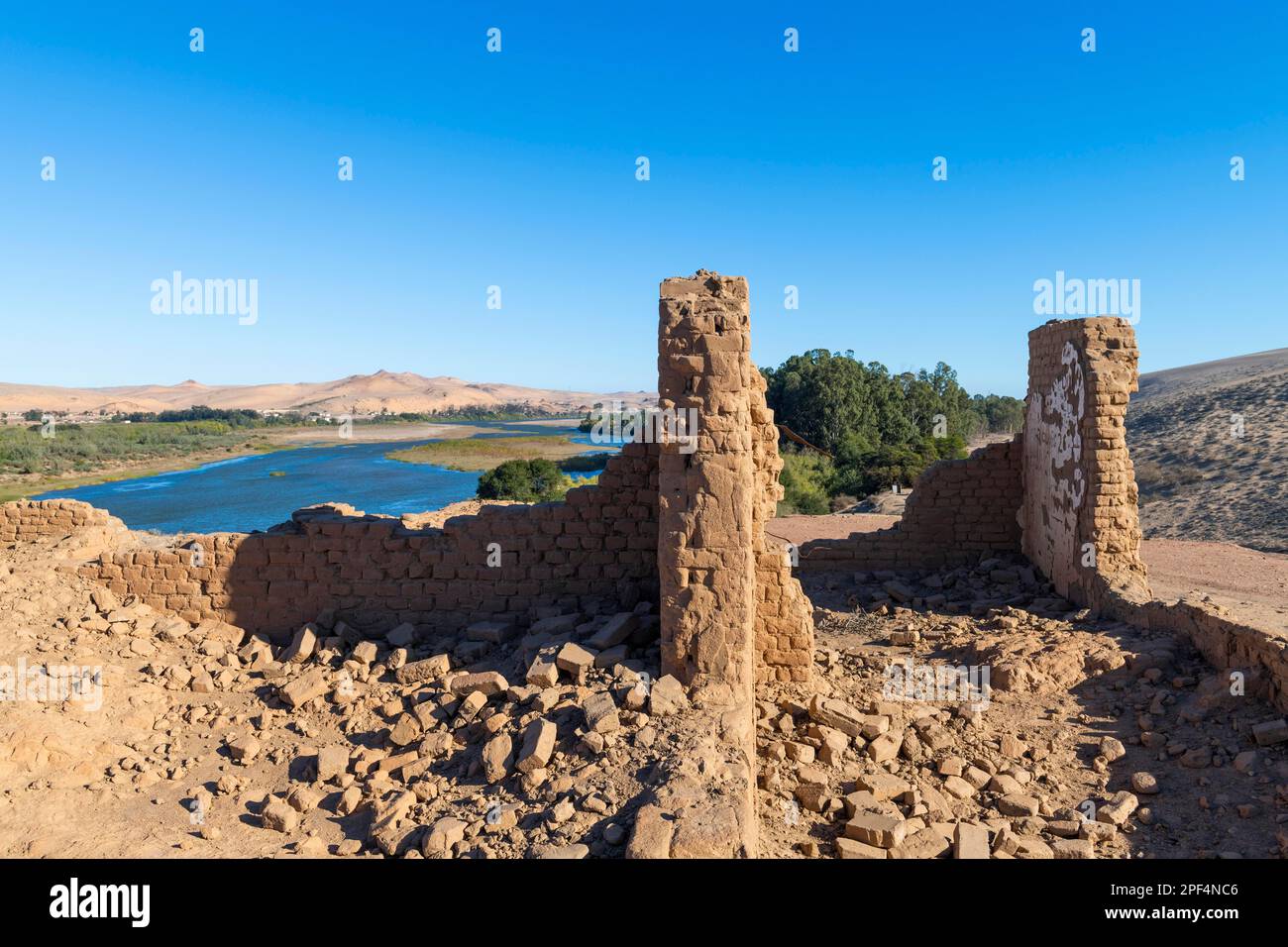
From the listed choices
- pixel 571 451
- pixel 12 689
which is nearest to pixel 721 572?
pixel 12 689

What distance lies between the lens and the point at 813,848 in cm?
488

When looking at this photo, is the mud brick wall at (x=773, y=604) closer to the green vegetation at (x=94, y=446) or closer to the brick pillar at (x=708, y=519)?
the brick pillar at (x=708, y=519)

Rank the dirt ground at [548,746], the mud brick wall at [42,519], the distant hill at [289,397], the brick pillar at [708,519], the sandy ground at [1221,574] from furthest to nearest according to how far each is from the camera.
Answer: the distant hill at [289,397], the sandy ground at [1221,574], the mud brick wall at [42,519], the brick pillar at [708,519], the dirt ground at [548,746]

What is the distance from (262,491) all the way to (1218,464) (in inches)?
1619

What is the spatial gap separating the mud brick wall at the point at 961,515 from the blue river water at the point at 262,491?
68.9 feet

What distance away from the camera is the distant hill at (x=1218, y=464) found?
719 inches

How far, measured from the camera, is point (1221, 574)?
43.9 feet

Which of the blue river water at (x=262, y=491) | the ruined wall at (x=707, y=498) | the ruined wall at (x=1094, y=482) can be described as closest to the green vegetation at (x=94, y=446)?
the blue river water at (x=262, y=491)

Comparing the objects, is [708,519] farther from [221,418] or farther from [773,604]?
[221,418]

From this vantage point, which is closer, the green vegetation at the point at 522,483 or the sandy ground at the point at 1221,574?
the sandy ground at the point at 1221,574

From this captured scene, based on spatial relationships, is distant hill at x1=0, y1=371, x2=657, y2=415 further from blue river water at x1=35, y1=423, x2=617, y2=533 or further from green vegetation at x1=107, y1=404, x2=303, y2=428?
blue river water at x1=35, y1=423, x2=617, y2=533

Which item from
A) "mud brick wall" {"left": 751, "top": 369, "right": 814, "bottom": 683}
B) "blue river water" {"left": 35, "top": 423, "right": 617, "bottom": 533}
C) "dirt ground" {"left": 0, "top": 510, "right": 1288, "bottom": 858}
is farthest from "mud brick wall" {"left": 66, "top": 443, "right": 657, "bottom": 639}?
"blue river water" {"left": 35, "top": 423, "right": 617, "bottom": 533}
